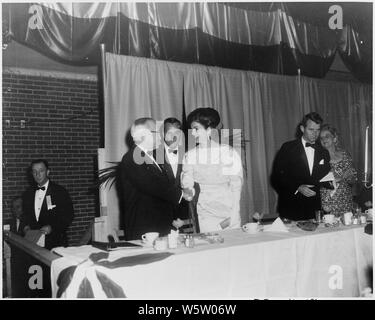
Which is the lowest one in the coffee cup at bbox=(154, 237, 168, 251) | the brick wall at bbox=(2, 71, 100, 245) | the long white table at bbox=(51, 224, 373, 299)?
the long white table at bbox=(51, 224, 373, 299)

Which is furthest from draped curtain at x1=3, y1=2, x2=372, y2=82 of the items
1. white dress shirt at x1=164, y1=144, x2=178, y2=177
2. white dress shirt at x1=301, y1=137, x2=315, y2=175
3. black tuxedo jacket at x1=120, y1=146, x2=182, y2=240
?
black tuxedo jacket at x1=120, y1=146, x2=182, y2=240

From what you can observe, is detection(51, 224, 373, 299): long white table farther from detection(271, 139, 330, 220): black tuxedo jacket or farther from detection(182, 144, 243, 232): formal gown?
detection(271, 139, 330, 220): black tuxedo jacket

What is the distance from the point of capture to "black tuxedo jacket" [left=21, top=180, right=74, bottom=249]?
12.2ft

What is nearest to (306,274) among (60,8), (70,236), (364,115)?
(60,8)

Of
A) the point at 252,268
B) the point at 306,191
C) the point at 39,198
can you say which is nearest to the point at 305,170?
the point at 306,191

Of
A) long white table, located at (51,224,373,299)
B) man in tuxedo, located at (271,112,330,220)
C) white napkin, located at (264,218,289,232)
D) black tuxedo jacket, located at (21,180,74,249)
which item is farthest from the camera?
black tuxedo jacket, located at (21,180,74,249)

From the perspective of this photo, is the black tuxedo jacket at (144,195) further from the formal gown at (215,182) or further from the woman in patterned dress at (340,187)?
the woman in patterned dress at (340,187)

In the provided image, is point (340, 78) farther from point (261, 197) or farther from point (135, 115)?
point (135, 115)

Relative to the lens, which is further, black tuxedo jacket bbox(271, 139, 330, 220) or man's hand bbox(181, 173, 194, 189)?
black tuxedo jacket bbox(271, 139, 330, 220)

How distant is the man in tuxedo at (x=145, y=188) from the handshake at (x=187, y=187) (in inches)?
1.8

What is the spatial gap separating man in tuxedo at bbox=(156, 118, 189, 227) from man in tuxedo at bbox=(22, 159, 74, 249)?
1.23 metres

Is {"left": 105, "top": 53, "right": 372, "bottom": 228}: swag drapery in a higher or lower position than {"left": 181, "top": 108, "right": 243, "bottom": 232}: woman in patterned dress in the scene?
higher

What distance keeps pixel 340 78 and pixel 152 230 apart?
5084 mm

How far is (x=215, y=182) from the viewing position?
2.72m
